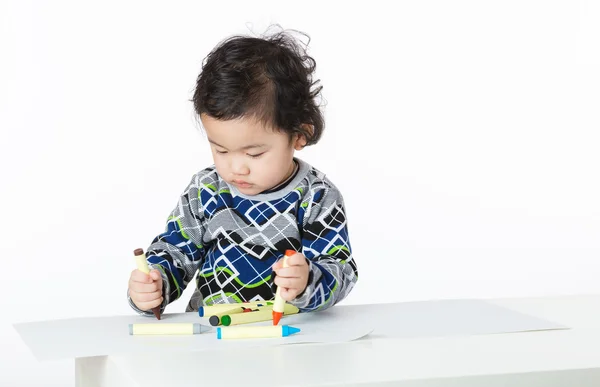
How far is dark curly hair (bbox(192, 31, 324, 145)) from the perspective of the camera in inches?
56.8

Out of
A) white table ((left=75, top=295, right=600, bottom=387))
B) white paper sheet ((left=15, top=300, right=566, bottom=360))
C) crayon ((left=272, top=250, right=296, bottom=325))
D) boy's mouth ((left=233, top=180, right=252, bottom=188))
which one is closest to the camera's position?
white table ((left=75, top=295, right=600, bottom=387))

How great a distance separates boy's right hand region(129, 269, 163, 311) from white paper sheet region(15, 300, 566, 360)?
24 millimetres

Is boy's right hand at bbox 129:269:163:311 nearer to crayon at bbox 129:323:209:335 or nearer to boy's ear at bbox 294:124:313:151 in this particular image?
crayon at bbox 129:323:209:335

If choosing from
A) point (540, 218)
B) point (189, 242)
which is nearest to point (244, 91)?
point (189, 242)

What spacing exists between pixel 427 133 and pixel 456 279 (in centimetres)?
53

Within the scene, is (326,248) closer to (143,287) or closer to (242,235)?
(242,235)

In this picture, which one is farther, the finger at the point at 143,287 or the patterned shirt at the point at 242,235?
the patterned shirt at the point at 242,235

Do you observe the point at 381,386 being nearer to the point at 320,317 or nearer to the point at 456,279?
the point at 320,317

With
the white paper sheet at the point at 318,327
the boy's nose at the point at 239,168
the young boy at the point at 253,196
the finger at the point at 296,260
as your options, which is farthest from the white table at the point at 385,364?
the boy's nose at the point at 239,168

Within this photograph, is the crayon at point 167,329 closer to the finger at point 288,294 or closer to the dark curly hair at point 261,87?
the finger at point 288,294

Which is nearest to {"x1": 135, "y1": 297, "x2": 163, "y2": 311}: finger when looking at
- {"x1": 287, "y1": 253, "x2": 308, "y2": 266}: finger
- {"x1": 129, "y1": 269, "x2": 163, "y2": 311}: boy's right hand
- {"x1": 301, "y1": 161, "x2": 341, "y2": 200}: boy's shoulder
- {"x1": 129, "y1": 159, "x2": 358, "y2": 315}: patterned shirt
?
{"x1": 129, "y1": 269, "x2": 163, "y2": 311}: boy's right hand

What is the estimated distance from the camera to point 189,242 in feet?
5.15

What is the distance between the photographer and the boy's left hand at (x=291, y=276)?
1.26m

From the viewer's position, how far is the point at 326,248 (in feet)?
4.86
